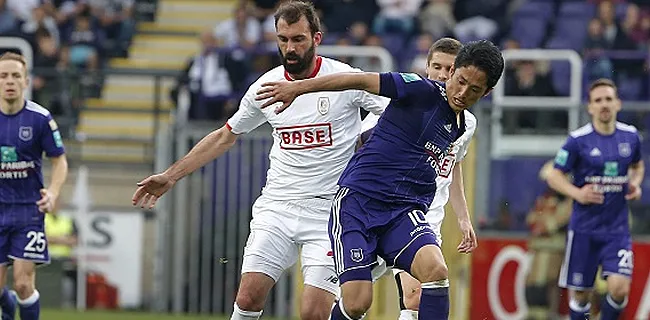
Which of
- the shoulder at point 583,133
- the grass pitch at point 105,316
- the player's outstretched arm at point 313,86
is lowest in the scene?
the grass pitch at point 105,316

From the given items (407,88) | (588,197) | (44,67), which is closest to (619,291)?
(588,197)

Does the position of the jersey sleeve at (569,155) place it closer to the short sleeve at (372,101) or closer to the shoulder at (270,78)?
the short sleeve at (372,101)

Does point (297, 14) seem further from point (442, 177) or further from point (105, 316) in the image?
point (105, 316)

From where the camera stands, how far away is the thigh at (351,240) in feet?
27.5

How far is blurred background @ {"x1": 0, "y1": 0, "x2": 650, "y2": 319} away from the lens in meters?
16.3

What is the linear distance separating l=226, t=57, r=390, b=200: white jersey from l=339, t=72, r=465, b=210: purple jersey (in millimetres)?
678

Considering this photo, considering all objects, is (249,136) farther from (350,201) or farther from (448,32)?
(350,201)

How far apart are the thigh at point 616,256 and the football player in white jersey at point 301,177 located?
4398 mm

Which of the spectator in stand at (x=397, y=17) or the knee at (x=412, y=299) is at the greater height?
the spectator in stand at (x=397, y=17)

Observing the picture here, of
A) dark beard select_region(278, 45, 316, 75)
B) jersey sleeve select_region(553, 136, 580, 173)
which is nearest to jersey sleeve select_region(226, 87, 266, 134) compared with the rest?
dark beard select_region(278, 45, 316, 75)

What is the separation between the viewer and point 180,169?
888 centimetres

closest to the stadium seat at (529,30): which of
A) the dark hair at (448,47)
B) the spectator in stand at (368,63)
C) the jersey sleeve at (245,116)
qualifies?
the spectator in stand at (368,63)

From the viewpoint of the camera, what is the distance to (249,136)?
17.1 meters

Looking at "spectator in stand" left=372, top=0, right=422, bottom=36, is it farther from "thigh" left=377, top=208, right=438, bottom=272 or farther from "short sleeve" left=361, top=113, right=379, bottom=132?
"thigh" left=377, top=208, right=438, bottom=272
